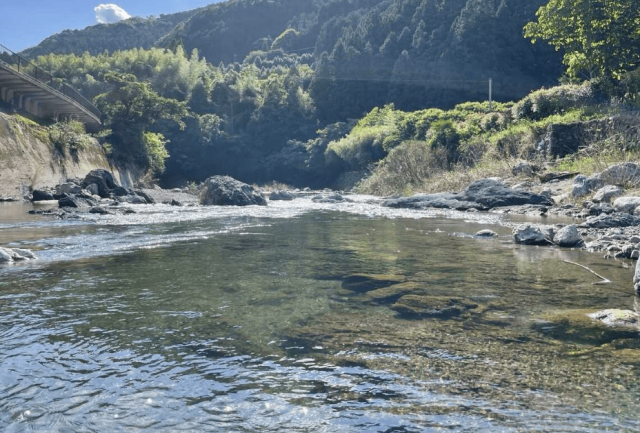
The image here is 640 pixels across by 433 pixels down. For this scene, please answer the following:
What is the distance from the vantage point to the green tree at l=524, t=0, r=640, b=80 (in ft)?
94.4

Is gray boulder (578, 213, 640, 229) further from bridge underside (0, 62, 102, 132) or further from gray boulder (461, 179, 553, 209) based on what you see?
bridge underside (0, 62, 102, 132)

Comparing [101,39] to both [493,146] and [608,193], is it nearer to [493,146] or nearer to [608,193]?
[493,146]

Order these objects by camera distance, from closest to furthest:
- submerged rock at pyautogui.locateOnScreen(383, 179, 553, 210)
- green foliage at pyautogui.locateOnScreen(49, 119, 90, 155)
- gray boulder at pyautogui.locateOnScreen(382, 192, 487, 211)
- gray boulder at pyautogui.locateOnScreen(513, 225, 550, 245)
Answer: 1. gray boulder at pyautogui.locateOnScreen(513, 225, 550, 245)
2. submerged rock at pyautogui.locateOnScreen(383, 179, 553, 210)
3. gray boulder at pyautogui.locateOnScreen(382, 192, 487, 211)
4. green foliage at pyautogui.locateOnScreen(49, 119, 90, 155)

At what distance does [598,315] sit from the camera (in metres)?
4.94

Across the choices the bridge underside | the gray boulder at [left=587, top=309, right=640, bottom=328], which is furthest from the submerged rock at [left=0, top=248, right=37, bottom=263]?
the bridge underside

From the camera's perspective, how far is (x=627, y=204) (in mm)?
13898

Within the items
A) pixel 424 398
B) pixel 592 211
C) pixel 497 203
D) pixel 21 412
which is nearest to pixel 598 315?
pixel 424 398

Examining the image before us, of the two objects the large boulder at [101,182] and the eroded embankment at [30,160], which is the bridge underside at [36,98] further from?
the large boulder at [101,182]

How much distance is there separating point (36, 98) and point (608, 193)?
121 feet

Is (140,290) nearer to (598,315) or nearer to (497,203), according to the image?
(598,315)

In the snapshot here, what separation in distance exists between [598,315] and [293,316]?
2.87m

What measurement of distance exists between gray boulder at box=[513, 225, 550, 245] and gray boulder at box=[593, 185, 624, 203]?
23.6 feet

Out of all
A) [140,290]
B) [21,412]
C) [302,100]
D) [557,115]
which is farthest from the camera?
[302,100]

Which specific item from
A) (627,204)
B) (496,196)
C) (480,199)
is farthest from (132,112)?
(627,204)
